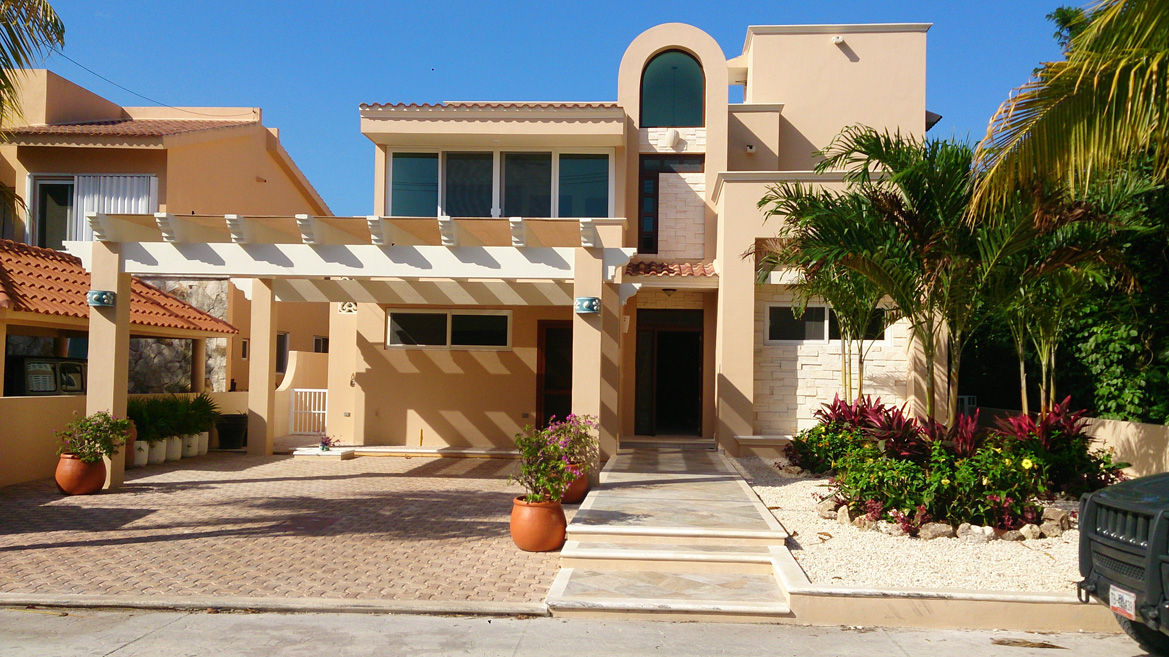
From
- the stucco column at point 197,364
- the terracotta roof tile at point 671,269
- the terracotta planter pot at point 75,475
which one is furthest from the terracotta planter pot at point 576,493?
the stucco column at point 197,364

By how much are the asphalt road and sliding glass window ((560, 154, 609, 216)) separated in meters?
11.4

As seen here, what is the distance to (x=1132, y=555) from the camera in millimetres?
5426

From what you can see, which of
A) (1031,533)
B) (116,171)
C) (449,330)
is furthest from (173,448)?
(1031,533)

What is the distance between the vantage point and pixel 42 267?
15031 mm

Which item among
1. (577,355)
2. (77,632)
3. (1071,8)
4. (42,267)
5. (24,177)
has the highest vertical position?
(1071,8)

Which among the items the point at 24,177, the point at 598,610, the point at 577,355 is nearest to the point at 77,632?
the point at 598,610

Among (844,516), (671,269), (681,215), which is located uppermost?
(681,215)

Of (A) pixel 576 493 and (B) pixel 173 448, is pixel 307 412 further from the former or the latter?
(A) pixel 576 493

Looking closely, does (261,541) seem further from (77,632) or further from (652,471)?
(652,471)

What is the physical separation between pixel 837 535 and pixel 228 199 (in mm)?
17627

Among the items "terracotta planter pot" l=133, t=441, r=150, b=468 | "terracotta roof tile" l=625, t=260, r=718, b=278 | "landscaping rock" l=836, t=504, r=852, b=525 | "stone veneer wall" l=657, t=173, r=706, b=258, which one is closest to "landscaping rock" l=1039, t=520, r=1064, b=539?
"landscaping rock" l=836, t=504, r=852, b=525

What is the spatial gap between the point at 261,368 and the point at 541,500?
9.40 meters

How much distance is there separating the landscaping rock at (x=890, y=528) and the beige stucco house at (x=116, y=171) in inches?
494

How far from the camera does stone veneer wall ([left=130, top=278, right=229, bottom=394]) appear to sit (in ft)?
63.0
